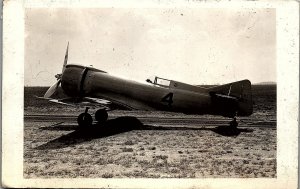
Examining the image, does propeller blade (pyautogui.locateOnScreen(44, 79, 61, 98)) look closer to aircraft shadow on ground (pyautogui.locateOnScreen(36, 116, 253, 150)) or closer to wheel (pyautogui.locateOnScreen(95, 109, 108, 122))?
aircraft shadow on ground (pyautogui.locateOnScreen(36, 116, 253, 150))

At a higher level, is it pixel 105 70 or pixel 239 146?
pixel 105 70

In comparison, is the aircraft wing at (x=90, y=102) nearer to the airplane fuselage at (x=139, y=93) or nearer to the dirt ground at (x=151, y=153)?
the airplane fuselage at (x=139, y=93)

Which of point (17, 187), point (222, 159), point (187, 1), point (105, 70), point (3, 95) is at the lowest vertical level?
point (17, 187)

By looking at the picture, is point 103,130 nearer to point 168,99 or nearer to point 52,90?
point 168,99

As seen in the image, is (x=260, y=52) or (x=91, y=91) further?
(x=91, y=91)

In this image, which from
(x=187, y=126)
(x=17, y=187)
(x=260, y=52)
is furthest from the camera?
(x=187, y=126)

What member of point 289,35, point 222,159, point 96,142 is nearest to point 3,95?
point 96,142

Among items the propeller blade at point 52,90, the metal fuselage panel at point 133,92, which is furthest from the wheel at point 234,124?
the propeller blade at point 52,90

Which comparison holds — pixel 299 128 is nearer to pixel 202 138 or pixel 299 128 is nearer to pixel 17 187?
pixel 202 138
